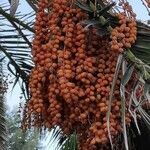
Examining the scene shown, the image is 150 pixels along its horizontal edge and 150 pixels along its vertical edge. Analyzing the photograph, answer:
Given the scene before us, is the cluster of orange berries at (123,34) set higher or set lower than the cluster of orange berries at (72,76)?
higher

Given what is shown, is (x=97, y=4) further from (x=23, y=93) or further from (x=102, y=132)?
(x=23, y=93)

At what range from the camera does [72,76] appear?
9.37 ft

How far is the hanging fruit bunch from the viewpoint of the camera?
2.82m

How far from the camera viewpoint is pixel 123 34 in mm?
2861

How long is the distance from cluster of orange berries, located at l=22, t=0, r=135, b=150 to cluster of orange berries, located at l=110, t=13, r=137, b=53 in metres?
0.02

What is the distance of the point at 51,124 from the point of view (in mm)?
3104

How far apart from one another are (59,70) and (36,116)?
19.9 inches

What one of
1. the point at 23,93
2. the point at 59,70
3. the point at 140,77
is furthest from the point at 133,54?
the point at 23,93

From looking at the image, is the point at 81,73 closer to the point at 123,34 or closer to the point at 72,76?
the point at 72,76

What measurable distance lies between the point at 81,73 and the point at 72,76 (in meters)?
0.05

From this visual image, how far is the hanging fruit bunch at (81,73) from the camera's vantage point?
2.82 meters

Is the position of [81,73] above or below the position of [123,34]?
below

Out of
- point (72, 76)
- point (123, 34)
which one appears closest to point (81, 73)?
point (72, 76)

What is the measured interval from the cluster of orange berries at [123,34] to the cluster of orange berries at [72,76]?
0.02m
